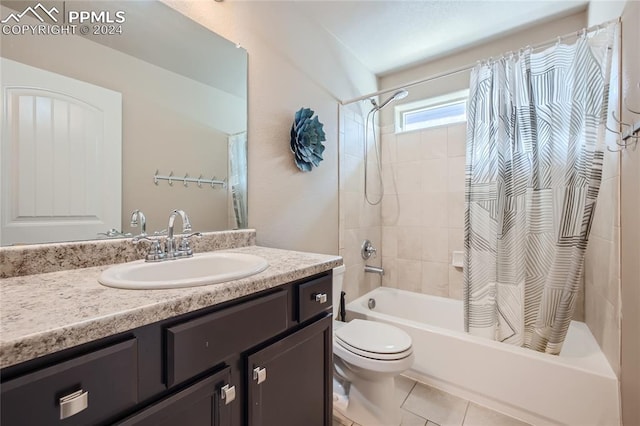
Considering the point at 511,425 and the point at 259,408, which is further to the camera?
the point at 511,425

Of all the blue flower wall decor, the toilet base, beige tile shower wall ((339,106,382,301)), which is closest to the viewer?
the toilet base

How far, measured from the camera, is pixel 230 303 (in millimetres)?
731

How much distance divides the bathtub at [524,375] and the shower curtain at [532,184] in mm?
142

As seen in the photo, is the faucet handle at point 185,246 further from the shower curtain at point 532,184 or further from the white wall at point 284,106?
the shower curtain at point 532,184

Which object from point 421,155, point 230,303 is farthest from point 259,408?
point 421,155

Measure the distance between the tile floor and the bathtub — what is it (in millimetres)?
46

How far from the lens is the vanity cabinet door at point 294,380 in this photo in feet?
2.59

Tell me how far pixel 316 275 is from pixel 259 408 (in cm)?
43

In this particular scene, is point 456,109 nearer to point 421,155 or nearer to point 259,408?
point 421,155

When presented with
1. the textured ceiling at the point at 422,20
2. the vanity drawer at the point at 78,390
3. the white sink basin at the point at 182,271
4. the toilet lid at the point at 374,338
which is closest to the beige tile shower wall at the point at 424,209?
the textured ceiling at the point at 422,20

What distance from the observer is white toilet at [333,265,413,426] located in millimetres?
1314

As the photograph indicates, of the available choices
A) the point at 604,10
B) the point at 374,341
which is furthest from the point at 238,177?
the point at 604,10

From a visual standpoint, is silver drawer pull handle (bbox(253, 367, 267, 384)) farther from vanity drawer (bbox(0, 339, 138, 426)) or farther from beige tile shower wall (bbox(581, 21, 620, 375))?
beige tile shower wall (bbox(581, 21, 620, 375))

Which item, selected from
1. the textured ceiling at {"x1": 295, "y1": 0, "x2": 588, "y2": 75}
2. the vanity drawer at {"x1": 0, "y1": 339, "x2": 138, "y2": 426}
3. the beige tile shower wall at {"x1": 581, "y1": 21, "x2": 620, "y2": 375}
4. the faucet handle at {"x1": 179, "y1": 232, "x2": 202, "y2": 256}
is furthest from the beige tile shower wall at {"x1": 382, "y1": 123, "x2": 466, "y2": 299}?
the vanity drawer at {"x1": 0, "y1": 339, "x2": 138, "y2": 426}
